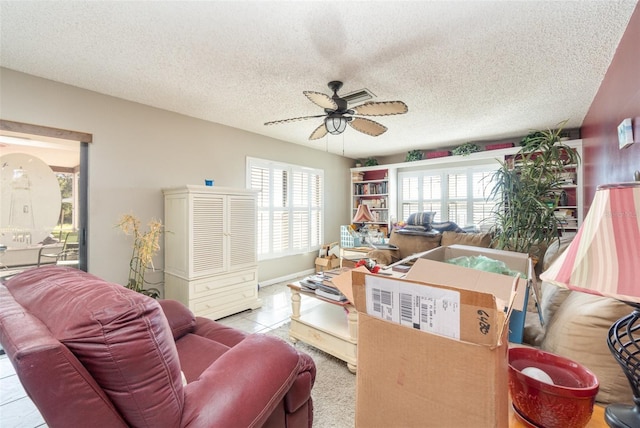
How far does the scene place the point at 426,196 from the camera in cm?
533

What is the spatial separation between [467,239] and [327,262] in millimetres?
2304

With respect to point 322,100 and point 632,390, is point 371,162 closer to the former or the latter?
point 322,100

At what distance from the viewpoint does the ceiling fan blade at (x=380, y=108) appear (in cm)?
204

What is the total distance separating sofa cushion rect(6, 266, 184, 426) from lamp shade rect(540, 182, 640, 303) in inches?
40.4

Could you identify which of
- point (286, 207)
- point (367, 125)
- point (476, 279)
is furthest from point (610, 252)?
point (286, 207)

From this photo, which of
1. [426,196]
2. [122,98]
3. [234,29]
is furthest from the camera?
[426,196]

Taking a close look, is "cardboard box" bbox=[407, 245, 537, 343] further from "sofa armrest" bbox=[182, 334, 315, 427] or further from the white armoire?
the white armoire

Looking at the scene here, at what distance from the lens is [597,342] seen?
964 millimetres

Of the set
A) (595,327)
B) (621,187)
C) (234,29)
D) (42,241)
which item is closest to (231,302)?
(42,241)

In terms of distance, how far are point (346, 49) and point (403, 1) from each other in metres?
0.53

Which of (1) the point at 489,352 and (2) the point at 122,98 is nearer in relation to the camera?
(1) the point at 489,352

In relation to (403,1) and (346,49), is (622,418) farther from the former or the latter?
(346,49)

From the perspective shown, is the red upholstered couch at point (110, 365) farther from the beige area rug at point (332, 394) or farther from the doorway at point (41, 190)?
the doorway at point (41, 190)

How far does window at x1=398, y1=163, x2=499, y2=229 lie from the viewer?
187 inches
